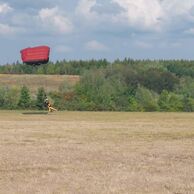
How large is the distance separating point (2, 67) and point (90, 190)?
171919 millimetres

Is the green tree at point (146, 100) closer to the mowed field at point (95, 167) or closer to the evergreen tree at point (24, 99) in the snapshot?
the evergreen tree at point (24, 99)

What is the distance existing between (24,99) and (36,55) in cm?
3995

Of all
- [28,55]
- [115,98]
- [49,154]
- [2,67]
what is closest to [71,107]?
[115,98]

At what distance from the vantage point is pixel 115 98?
92.4 meters

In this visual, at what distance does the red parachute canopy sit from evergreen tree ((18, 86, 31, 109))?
125 feet

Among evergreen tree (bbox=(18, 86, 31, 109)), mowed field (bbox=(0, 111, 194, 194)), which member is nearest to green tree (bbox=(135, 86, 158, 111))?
evergreen tree (bbox=(18, 86, 31, 109))

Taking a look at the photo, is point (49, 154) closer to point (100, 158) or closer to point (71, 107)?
point (100, 158)

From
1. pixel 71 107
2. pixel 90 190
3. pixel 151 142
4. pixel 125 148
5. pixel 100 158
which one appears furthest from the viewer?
pixel 71 107

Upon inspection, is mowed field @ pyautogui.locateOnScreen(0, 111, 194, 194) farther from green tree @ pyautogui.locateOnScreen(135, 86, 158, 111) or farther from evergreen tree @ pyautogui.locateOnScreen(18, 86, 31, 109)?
green tree @ pyautogui.locateOnScreen(135, 86, 158, 111)

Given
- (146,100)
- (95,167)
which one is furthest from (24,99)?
(95,167)

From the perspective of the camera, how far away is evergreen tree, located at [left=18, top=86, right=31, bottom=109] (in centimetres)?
8097

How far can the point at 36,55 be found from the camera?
42.6m

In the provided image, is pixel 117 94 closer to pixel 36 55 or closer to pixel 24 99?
pixel 24 99

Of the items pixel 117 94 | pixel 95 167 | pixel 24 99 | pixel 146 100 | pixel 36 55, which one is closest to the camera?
pixel 95 167
